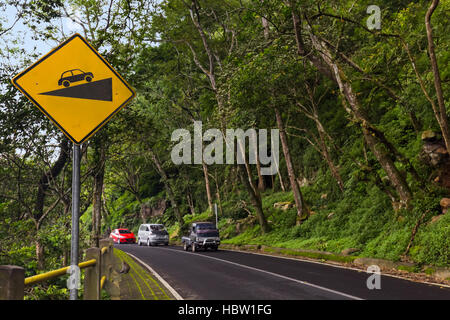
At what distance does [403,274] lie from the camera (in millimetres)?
11969

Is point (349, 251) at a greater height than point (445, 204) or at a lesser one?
lesser

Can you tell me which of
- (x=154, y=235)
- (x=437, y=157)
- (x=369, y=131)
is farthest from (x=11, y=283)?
(x=154, y=235)

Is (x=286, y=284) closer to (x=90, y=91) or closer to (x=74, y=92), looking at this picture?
(x=90, y=91)

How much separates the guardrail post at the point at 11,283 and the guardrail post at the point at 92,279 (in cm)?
245

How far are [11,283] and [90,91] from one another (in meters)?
1.99

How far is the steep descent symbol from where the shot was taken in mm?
3715

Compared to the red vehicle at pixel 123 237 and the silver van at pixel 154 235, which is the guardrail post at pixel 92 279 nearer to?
the silver van at pixel 154 235

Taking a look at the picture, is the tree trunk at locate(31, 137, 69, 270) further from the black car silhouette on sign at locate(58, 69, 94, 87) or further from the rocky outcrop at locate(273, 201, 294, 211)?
the rocky outcrop at locate(273, 201, 294, 211)

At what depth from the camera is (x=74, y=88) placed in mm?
3738

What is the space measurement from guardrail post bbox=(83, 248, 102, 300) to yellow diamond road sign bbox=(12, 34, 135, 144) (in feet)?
6.59

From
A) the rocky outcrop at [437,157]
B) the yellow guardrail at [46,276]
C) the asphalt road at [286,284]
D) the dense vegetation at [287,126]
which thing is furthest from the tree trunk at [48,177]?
the rocky outcrop at [437,157]

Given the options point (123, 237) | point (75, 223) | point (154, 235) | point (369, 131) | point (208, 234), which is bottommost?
point (123, 237)
